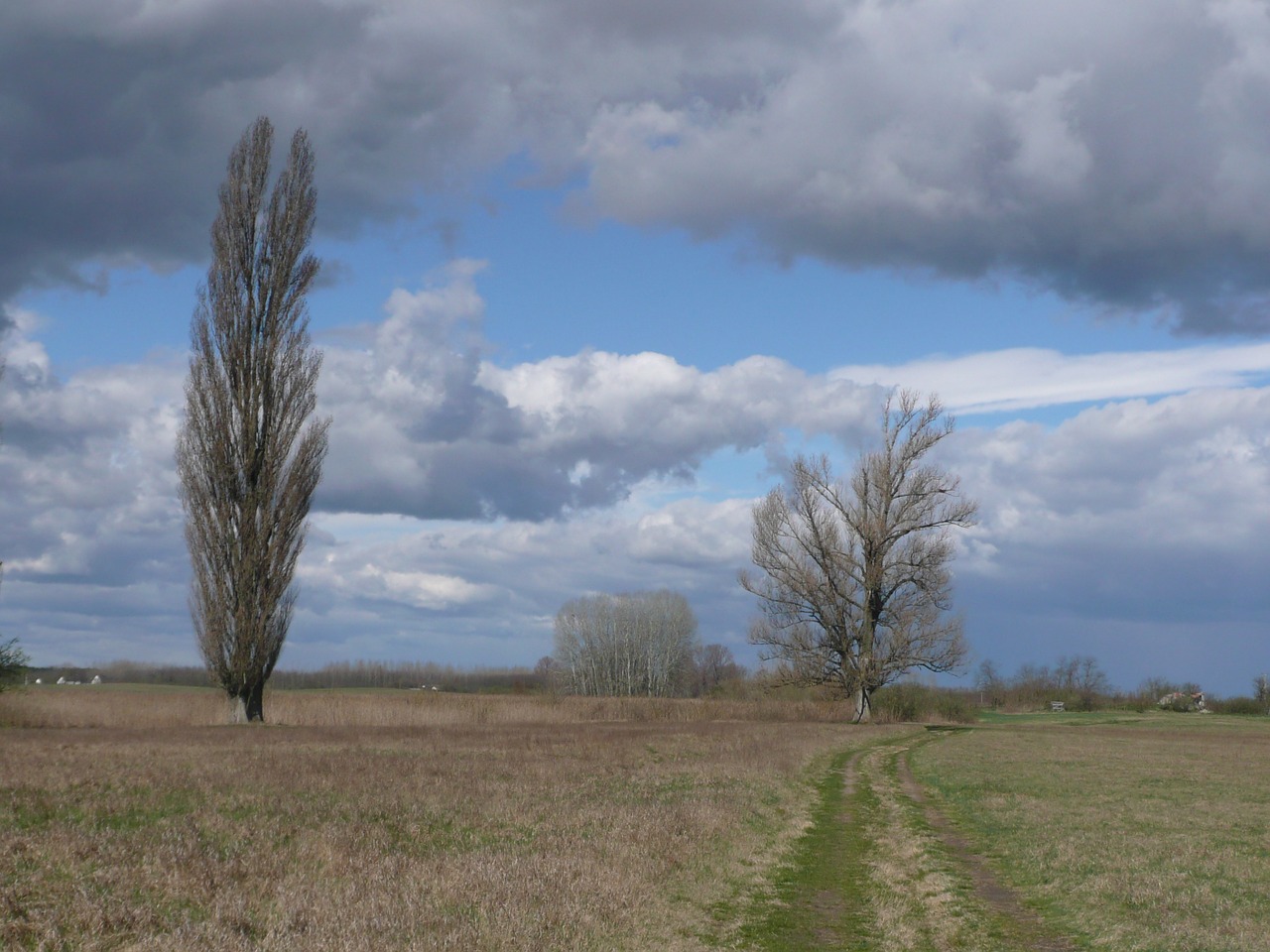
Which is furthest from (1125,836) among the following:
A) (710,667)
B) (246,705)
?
(710,667)

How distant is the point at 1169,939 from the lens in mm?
9164

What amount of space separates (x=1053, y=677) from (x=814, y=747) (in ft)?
326

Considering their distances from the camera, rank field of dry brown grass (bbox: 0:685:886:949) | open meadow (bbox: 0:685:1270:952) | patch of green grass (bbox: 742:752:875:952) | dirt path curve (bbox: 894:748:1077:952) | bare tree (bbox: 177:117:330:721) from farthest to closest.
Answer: bare tree (bbox: 177:117:330:721) → dirt path curve (bbox: 894:748:1077:952) → patch of green grass (bbox: 742:752:875:952) → open meadow (bbox: 0:685:1270:952) → field of dry brown grass (bbox: 0:685:886:949)

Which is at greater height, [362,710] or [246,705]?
[246,705]

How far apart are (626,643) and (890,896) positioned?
99.5 meters

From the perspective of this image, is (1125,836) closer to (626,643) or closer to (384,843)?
(384,843)

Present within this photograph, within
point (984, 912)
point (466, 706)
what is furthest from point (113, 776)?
point (466, 706)

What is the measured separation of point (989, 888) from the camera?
1184cm

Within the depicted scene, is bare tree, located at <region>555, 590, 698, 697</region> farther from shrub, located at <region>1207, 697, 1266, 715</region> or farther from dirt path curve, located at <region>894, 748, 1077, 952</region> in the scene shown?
dirt path curve, located at <region>894, 748, 1077, 952</region>

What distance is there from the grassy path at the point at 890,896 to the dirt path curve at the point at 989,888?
0.05 ft

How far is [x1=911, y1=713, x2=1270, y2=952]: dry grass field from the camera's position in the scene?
997 centimetres

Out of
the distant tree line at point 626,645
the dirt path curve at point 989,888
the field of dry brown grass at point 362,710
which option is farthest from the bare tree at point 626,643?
the dirt path curve at point 989,888

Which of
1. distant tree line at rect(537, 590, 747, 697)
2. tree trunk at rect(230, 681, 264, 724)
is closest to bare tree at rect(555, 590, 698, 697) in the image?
distant tree line at rect(537, 590, 747, 697)

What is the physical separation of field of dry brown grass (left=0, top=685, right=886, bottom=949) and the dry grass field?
3.27 metres
